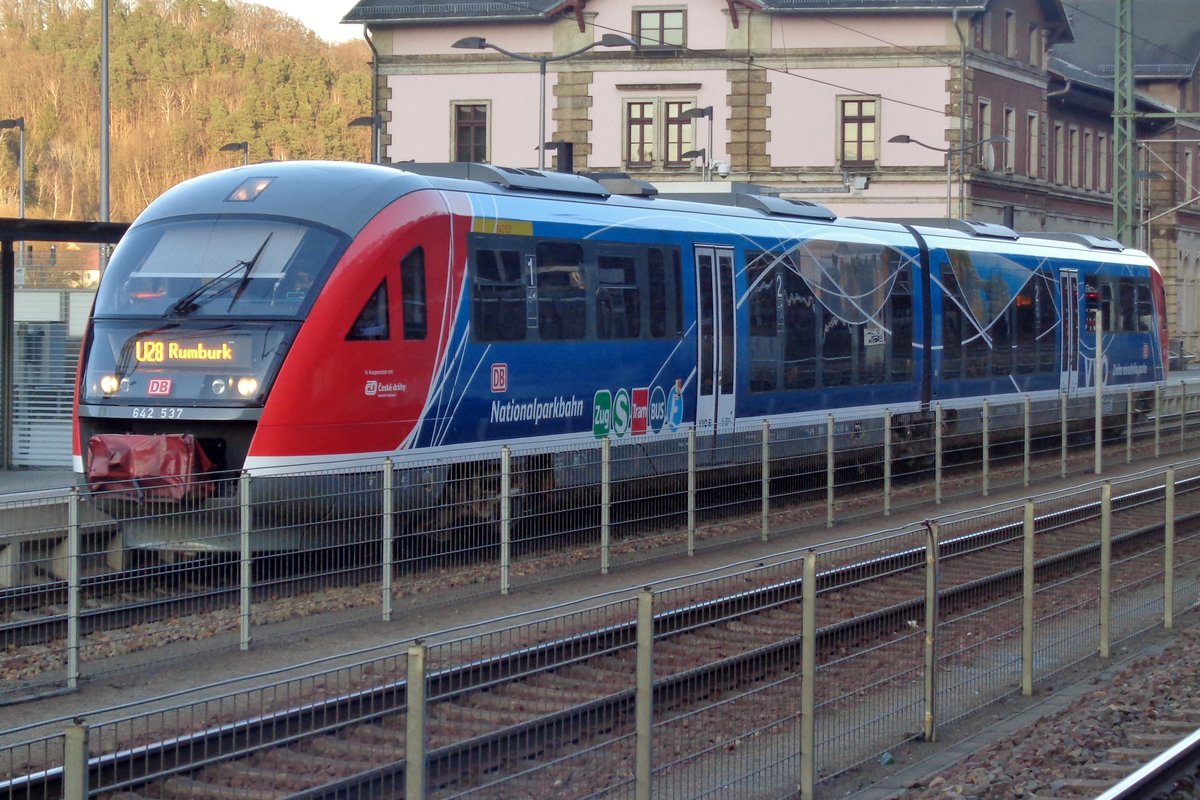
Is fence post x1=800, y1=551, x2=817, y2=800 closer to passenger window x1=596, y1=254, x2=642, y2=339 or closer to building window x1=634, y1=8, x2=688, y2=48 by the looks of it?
passenger window x1=596, y1=254, x2=642, y2=339

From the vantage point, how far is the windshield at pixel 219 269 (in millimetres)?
13406

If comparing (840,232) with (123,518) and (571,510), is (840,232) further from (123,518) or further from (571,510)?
(123,518)

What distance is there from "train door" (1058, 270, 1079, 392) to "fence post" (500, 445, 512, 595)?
53.3 feet

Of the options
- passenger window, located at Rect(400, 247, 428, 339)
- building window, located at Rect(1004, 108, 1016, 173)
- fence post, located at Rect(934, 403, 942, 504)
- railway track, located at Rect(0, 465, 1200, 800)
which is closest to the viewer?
railway track, located at Rect(0, 465, 1200, 800)

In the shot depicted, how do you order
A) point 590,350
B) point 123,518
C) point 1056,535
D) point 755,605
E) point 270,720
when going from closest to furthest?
point 270,720 < point 755,605 < point 123,518 < point 1056,535 < point 590,350

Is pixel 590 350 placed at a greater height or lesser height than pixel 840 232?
lesser

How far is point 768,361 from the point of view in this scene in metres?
19.3

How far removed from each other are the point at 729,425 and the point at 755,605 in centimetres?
1119

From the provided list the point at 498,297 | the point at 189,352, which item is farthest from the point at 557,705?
the point at 498,297

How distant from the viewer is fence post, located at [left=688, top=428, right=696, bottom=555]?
14.9 meters

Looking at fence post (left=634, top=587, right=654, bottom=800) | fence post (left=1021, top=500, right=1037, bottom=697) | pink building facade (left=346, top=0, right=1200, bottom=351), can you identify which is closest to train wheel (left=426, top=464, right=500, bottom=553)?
fence post (left=1021, top=500, right=1037, bottom=697)

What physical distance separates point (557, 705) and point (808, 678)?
2.01 m

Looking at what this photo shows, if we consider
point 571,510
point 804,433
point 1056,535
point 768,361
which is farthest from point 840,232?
point 1056,535

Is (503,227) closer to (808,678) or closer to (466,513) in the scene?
(466,513)
